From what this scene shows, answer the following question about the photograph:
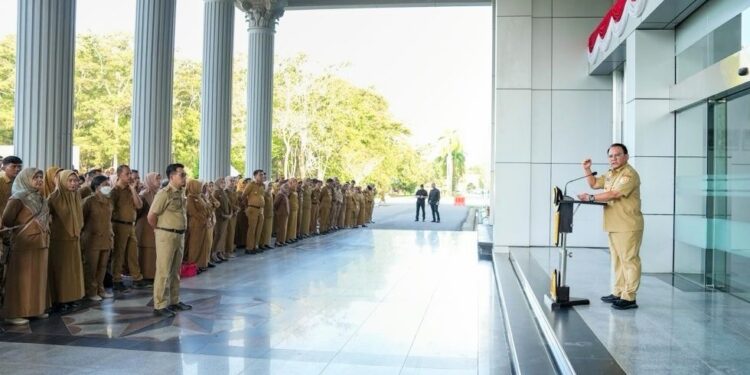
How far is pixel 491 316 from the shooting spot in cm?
678

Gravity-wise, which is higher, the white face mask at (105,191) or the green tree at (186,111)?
the green tree at (186,111)

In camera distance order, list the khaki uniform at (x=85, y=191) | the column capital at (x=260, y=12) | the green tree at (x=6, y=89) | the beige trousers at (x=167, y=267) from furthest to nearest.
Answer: the green tree at (x=6, y=89)
the column capital at (x=260, y=12)
the khaki uniform at (x=85, y=191)
the beige trousers at (x=167, y=267)

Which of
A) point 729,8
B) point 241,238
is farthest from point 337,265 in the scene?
point 729,8

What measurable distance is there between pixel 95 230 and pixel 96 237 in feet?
0.30

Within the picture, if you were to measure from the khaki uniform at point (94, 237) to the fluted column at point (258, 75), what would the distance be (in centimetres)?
1049

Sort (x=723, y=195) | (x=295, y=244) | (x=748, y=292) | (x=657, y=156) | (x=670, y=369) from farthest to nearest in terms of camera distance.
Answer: (x=295, y=244)
(x=657, y=156)
(x=723, y=195)
(x=748, y=292)
(x=670, y=369)

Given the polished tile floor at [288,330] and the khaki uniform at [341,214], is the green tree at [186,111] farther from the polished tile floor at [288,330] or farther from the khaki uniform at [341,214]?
the polished tile floor at [288,330]

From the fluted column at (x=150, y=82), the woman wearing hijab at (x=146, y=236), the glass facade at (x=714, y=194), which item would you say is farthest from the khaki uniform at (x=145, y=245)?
the glass facade at (x=714, y=194)

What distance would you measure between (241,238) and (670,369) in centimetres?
1064

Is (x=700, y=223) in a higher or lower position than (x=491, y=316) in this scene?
higher

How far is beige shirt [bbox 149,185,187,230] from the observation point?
21.6 ft

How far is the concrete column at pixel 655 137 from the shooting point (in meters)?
8.11

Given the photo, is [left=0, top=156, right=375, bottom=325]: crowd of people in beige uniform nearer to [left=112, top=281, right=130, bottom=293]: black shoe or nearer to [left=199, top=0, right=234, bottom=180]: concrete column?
[left=112, top=281, right=130, bottom=293]: black shoe

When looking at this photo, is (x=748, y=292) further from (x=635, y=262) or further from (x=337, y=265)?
(x=337, y=265)
